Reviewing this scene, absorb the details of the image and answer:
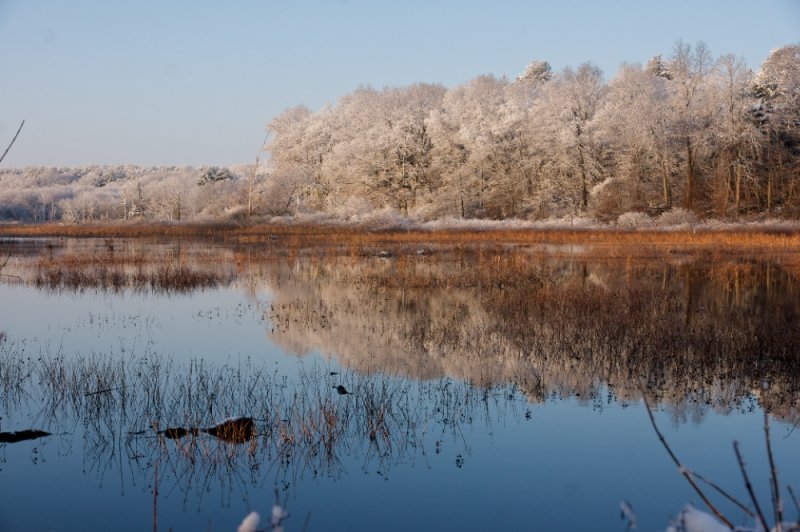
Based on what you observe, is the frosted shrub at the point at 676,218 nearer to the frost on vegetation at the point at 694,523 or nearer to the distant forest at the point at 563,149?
the distant forest at the point at 563,149

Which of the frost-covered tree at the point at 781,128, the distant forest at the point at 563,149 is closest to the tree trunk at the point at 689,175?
the distant forest at the point at 563,149

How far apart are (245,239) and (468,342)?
1565 inches

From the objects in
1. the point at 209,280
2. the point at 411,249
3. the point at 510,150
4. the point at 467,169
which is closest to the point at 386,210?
the point at 467,169

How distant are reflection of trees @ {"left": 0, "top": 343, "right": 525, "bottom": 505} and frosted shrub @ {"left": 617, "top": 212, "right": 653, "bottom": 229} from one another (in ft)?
135

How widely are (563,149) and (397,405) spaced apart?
5280cm

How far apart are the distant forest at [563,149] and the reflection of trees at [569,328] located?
31360mm

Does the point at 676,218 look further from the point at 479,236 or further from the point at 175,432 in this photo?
the point at 175,432

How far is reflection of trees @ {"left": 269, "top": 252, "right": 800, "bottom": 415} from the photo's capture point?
11797mm

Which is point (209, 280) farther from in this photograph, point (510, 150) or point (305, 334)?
point (510, 150)

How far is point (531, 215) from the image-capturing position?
59531 millimetres

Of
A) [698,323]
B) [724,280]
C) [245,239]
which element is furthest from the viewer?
[245,239]

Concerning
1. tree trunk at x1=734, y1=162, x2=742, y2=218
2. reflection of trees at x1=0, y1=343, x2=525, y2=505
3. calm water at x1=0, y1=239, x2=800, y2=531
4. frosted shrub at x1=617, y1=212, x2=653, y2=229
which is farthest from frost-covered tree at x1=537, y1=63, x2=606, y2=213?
reflection of trees at x1=0, y1=343, x2=525, y2=505

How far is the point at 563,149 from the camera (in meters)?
60.3

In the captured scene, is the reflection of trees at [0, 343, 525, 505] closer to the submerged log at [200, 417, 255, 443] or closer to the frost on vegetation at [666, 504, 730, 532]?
the submerged log at [200, 417, 255, 443]
